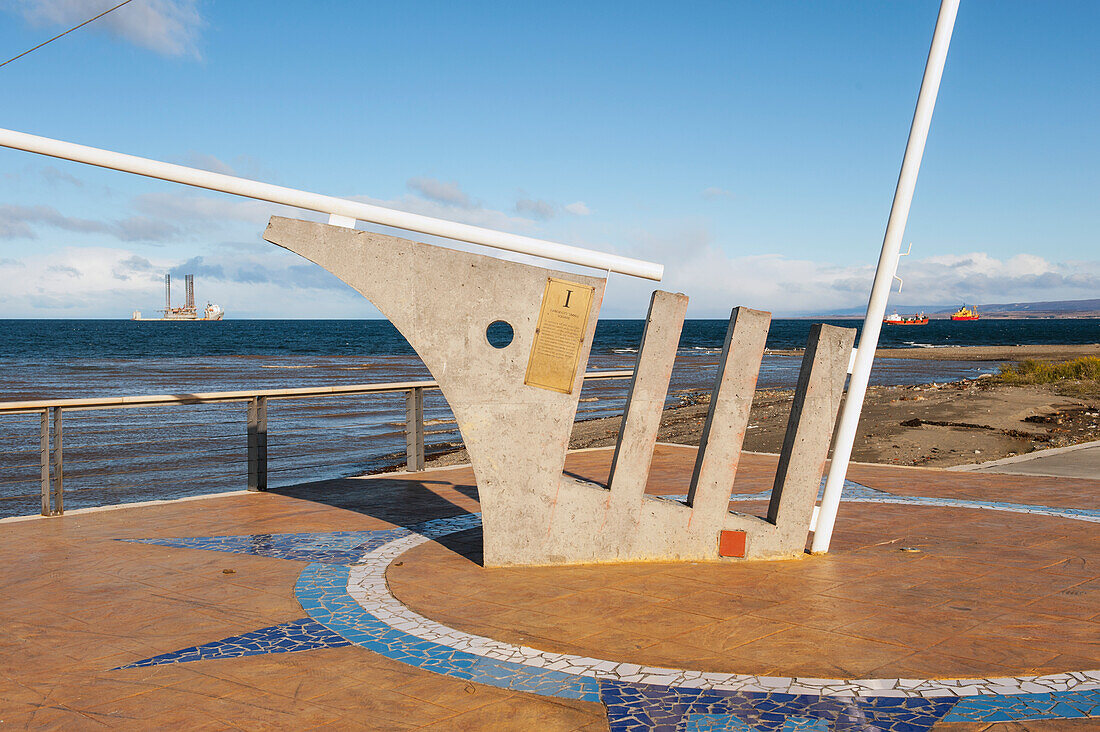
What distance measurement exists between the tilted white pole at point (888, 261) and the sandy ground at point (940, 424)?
7272mm

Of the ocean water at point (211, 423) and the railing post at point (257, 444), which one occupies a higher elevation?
the railing post at point (257, 444)

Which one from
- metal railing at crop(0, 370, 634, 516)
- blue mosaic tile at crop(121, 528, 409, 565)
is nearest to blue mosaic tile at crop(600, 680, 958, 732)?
blue mosaic tile at crop(121, 528, 409, 565)

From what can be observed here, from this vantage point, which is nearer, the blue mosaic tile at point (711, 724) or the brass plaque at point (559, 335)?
the blue mosaic tile at point (711, 724)

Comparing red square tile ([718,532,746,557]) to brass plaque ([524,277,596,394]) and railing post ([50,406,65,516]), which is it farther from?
railing post ([50,406,65,516])

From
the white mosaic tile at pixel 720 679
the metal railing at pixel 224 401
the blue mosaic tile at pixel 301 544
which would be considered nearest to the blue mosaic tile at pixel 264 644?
the white mosaic tile at pixel 720 679

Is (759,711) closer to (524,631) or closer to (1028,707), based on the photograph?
(1028,707)

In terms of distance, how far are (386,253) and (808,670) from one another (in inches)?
140

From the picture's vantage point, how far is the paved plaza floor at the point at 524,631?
353 centimetres

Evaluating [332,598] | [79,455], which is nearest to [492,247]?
[332,598]

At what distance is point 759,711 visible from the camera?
11.5 ft

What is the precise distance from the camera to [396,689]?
3760 millimetres

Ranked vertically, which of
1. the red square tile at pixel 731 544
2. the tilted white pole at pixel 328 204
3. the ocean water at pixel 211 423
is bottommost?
the ocean water at pixel 211 423

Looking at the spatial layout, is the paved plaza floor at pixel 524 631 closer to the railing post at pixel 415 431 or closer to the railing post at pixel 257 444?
the railing post at pixel 257 444

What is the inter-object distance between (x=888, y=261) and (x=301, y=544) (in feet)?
16.2
